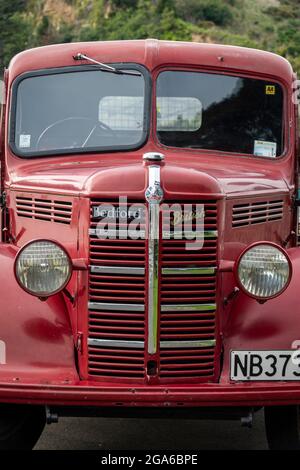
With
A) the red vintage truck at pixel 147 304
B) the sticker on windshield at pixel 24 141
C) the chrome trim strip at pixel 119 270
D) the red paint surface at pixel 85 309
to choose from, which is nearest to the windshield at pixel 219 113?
the red paint surface at pixel 85 309

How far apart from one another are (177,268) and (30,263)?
0.66m

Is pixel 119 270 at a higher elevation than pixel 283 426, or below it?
higher

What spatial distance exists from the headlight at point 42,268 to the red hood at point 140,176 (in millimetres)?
338

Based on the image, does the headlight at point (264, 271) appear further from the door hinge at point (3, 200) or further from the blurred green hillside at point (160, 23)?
the blurred green hillside at point (160, 23)

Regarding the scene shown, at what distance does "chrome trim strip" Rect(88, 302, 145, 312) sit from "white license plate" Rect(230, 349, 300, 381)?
1.57 ft

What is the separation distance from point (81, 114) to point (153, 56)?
0.55 m

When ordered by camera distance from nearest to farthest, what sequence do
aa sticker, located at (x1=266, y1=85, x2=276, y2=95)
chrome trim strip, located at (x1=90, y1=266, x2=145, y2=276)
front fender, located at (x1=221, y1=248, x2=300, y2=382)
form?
chrome trim strip, located at (x1=90, y1=266, x2=145, y2=276), front fender, located at (x1=221, y1=248, x2=300, y2=382), aa sticker, located at (x1=266, y1=85, x2=276, y2=95)

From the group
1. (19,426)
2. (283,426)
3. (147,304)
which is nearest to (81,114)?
(147,304)

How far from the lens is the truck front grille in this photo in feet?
12.8

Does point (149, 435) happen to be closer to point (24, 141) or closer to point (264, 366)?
point (264, 366)

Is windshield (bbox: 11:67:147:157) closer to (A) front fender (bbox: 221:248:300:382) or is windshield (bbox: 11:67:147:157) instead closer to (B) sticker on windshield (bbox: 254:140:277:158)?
(B) sticker on windshield (bbox: 254:140:277:158)

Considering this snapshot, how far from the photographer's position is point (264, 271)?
3.91 meters

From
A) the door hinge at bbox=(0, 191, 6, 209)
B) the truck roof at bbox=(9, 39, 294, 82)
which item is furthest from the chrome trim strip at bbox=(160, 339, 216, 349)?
the truck roof at bbox=(9, 39, 294, 82)

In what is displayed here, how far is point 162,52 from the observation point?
203 inches
